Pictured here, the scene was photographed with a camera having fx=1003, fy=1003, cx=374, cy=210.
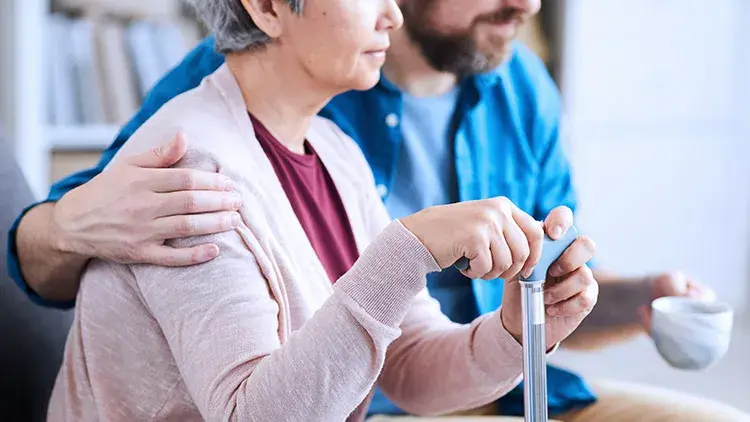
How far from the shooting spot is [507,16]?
4.75 ft

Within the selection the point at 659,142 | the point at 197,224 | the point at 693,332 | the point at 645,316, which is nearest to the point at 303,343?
the point at 197,224

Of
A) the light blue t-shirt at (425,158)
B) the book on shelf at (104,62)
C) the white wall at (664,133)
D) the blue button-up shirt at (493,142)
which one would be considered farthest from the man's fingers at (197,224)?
the white wall at (664,133)

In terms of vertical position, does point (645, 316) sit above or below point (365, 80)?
below

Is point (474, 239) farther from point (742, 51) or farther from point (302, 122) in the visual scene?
point (742, 51)

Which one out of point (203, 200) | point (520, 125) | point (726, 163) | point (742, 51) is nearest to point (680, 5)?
point (742, 51)

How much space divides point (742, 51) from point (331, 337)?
2690mm

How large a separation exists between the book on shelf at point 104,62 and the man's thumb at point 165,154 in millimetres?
1463

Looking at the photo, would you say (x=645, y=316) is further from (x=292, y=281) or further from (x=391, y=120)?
(x=292, y=281)

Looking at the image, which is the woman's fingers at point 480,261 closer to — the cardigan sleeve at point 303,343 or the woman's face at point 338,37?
the cardigan sleeve at point 303,343

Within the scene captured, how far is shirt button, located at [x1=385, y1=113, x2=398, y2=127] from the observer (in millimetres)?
1457

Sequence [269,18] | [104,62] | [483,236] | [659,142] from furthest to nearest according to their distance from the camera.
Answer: [659,142] < [104,62] < [269,18] < [483,236]

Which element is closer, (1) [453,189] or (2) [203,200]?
(2) [203,200]

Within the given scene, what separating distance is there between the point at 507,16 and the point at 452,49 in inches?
3.6

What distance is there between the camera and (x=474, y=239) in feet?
2.71
